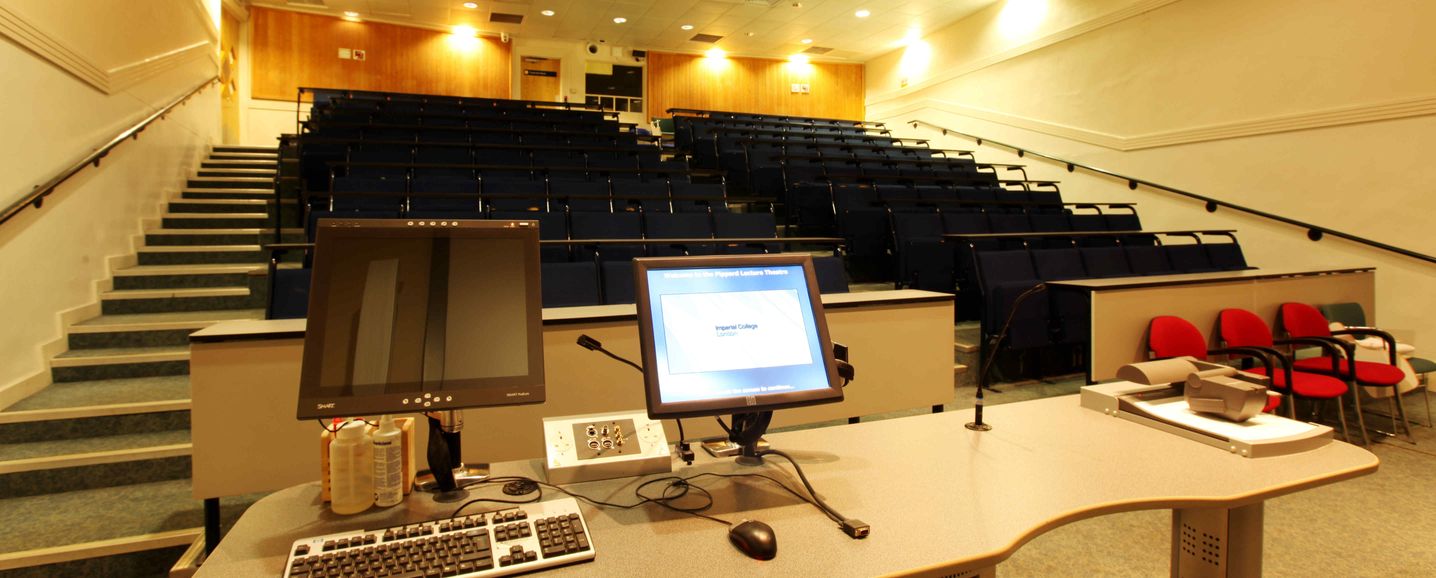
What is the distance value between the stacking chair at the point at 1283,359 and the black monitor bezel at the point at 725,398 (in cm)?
288

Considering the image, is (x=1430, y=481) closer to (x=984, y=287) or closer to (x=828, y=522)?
(x=984, y=287)

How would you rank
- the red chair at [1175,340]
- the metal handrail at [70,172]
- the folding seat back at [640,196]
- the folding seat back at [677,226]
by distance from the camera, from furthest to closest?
the folding seat back at [640,196] → the folding seat back at [677,226] → the red chair at [1175,340] → the metal handrail at [70,172]

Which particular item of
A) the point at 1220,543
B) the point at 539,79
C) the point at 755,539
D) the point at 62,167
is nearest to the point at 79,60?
the point at 62,167

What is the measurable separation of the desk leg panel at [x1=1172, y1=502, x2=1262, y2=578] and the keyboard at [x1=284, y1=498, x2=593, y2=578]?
1.29 meters

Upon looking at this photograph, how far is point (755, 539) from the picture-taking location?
95 centimetres

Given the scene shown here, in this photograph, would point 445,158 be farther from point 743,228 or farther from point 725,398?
point 725,398

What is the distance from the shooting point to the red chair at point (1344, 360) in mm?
3119

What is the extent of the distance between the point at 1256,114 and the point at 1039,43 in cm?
278

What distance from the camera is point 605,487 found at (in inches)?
47.2

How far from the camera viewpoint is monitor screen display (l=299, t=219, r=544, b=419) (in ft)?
3.31

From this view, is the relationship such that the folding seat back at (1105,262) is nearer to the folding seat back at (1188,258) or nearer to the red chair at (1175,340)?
the folding seat back at (1188,258)

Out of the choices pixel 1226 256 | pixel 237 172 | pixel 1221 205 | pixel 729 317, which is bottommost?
pixel 729 317

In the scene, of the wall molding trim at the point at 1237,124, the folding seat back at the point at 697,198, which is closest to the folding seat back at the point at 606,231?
the folding seat back at the point at 697,198

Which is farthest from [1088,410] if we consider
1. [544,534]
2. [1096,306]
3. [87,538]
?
[87,538]
